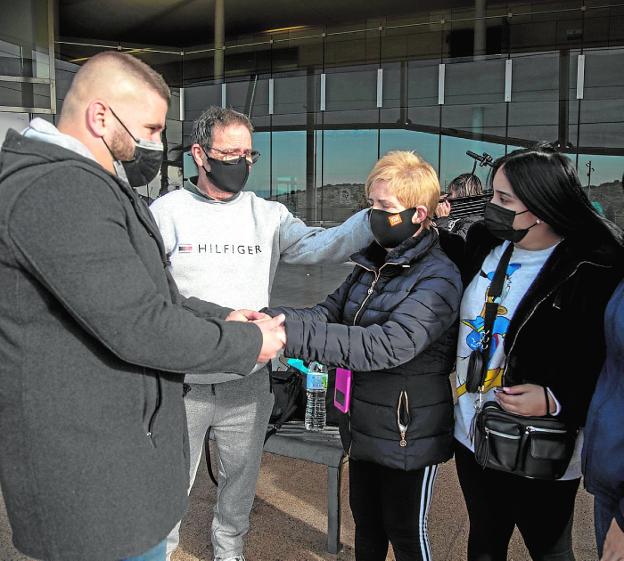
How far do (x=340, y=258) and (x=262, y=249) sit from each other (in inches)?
14.0

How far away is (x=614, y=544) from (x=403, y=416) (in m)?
0.76

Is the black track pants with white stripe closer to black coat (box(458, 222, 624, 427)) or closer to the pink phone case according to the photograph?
the pink phone case

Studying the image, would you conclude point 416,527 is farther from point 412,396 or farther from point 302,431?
point 302,431

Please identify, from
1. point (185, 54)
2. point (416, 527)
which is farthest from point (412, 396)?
point (185, 54)

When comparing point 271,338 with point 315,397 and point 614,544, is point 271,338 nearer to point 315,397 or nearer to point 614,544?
point 614,544

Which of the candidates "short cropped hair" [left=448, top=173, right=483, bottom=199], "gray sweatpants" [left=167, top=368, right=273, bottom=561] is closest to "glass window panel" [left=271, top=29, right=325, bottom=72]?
"short cropped hair" [left=448, top=173, right=483, bottom=199]

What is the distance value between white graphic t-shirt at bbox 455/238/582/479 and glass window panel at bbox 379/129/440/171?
55.6 feet

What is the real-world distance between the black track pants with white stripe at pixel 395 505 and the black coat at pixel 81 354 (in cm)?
94

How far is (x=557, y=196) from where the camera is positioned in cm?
202

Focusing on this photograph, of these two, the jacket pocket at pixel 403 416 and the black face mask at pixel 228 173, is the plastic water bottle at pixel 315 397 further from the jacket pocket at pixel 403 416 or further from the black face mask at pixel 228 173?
the jacket pocket at pixel 403 416

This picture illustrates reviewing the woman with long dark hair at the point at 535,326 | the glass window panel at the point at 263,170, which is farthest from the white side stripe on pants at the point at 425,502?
the glass window panel at the point at 263,170

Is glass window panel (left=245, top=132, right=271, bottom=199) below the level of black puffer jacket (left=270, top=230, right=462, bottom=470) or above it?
above

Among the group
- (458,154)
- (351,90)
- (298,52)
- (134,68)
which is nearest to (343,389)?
(134,68)

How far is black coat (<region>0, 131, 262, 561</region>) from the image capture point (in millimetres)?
1328
